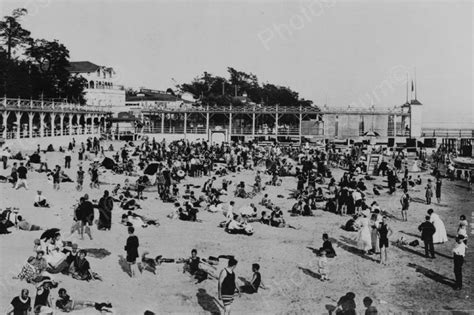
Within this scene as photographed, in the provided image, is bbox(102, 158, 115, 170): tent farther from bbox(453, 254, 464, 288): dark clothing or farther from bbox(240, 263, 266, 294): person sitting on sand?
bbox(453, 254, 464, 288): dark clothing

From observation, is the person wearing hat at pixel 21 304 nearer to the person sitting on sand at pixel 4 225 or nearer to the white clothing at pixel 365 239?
the person sitting on sand at pixel 4 225

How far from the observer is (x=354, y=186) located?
75.2 ft

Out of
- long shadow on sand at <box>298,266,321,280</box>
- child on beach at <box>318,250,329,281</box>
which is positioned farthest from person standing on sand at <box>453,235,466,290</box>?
long shadow on sand at <box>298,266,321,280</box>

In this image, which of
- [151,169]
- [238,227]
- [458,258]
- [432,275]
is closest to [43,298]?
[238,227]

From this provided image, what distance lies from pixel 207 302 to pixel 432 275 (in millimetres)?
5595

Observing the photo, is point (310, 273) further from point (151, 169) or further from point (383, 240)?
point (151, 169)

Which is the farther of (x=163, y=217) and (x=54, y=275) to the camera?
(x=163, y=217)

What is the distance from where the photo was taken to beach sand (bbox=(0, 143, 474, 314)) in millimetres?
9820

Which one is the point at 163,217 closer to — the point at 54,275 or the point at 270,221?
the point at 270,221

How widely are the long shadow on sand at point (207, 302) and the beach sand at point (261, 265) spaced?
19mm

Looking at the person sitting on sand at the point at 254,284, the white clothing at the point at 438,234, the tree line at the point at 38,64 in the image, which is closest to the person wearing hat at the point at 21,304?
the person sitting on sand at the point at 254,284

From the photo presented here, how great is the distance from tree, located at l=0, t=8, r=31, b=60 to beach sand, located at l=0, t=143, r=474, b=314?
33282 millimetres

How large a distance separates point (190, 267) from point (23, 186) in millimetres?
11088

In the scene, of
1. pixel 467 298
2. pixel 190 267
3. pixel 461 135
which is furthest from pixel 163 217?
pixel 461 135
